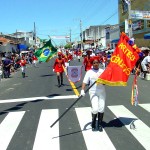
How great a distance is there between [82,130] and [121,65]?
1848 millimetres

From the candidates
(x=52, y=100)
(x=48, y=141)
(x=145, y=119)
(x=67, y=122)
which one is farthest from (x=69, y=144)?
(x=52, y=100)

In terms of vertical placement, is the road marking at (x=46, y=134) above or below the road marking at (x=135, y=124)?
below

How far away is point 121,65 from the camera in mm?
7723

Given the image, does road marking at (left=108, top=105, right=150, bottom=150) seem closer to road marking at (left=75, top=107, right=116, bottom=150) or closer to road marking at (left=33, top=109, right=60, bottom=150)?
road marking at (left=75, top=107, right=116, bottom=150)

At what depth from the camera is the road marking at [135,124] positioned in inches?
281

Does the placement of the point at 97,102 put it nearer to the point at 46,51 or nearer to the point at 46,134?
the point at 46,134

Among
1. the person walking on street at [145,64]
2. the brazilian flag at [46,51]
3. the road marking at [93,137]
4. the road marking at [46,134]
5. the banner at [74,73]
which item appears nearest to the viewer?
the road marking at [93,137]

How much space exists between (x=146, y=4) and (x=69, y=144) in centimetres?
3301

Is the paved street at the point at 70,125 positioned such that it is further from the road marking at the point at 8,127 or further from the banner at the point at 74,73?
the banner at the point at 74,73

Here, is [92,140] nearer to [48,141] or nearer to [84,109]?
[48,141]

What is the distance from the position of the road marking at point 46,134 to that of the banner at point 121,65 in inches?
66.2

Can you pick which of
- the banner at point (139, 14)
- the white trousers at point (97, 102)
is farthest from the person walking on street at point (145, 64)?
the white trousers at point (97, 102)

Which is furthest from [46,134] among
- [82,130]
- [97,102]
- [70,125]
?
[97,102]

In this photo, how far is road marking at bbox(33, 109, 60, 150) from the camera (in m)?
6.89
